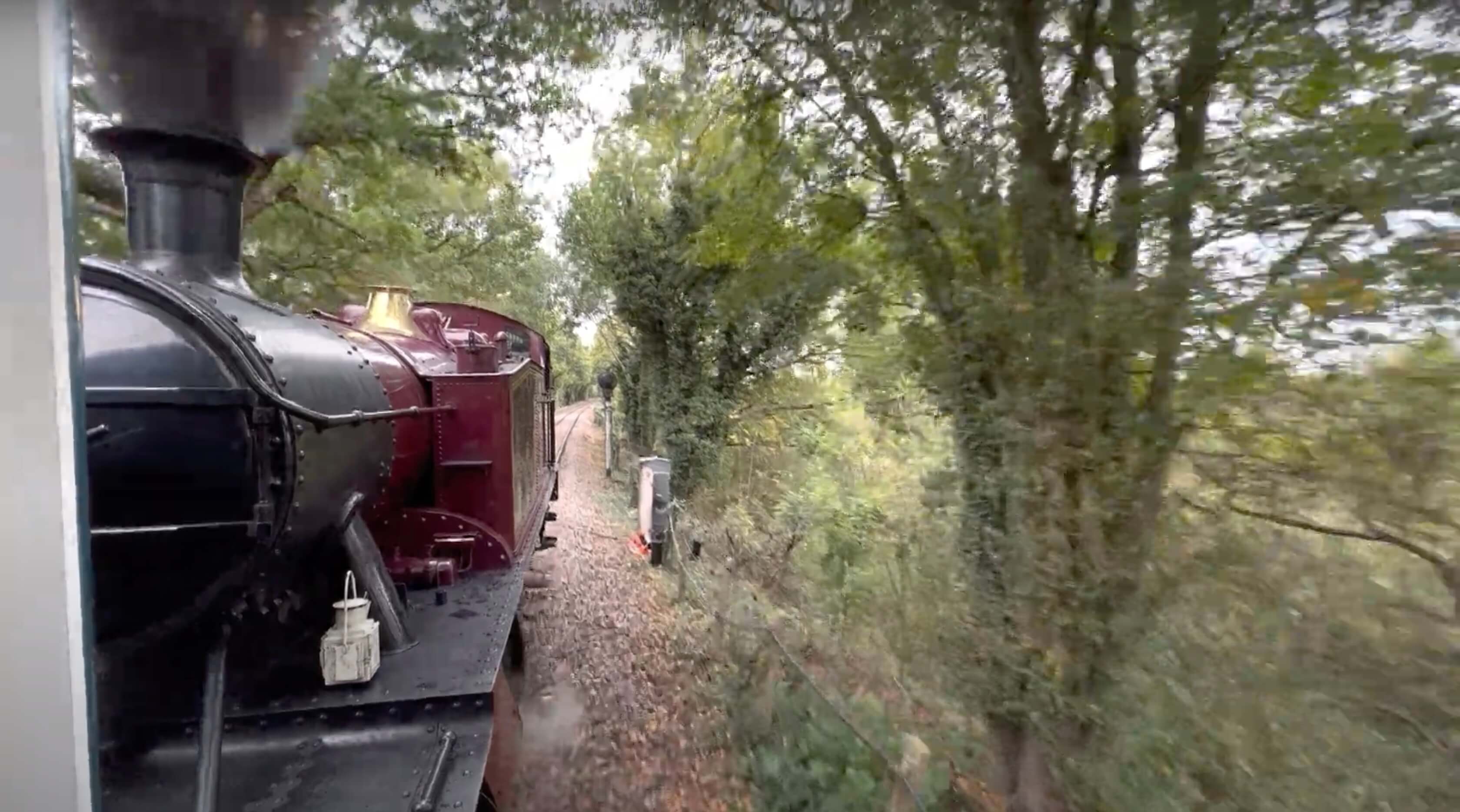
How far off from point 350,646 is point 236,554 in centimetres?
46

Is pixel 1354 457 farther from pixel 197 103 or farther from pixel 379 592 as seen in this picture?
pixel 197 103

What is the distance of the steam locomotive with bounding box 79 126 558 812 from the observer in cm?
181

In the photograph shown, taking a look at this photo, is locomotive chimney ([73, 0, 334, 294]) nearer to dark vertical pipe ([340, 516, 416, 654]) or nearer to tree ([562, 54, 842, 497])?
dark vertical pipe ([340, 516, 416, 654])

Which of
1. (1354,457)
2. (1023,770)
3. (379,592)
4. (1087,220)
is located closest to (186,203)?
(379,592)

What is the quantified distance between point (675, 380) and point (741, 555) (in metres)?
2.48

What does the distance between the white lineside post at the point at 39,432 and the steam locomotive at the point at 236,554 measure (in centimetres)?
61

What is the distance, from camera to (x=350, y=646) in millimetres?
2197

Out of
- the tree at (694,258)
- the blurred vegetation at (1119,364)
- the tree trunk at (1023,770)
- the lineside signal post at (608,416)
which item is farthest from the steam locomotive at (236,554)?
the lineside signal post at (608,416)

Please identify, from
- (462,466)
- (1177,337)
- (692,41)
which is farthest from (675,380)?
(1177,337)

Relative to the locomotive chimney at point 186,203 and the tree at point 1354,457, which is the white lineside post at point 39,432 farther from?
the tree at point 1354,457

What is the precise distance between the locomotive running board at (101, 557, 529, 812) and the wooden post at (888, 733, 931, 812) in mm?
2125

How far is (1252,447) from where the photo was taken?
2.02 meters

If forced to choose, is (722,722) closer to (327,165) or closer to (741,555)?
(741,555)

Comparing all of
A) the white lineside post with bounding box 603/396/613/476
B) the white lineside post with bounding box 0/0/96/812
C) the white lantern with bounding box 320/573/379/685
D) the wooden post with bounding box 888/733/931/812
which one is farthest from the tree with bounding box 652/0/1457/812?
the white lineside post with bounding box 603/396/613/476
